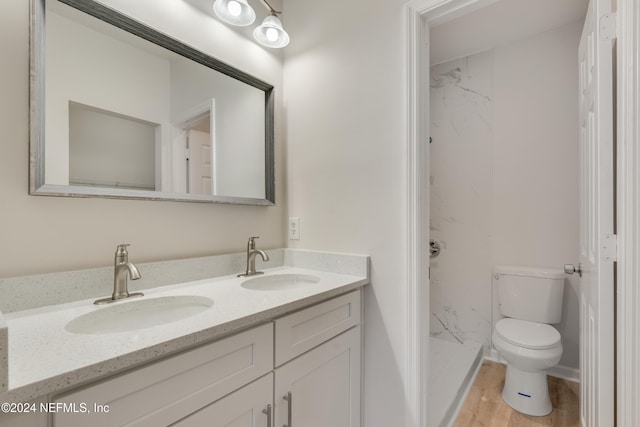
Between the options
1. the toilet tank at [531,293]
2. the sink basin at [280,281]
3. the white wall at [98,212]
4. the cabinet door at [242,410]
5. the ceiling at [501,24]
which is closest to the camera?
the cabinet door at [242,410]

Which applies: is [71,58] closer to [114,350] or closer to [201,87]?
[201,87]

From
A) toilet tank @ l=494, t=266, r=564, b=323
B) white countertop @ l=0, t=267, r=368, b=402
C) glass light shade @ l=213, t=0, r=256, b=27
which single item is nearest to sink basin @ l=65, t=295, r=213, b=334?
white countertop @ l=0, t=267, r=368, b=402

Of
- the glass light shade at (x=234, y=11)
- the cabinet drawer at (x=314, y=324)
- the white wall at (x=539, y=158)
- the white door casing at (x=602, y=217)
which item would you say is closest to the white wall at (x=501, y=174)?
the white wall at (x=539, y=158)

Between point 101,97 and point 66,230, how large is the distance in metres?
0.49

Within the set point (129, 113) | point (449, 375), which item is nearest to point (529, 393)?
point (449, 375)

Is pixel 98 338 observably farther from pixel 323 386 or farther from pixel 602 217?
pixel 602 217

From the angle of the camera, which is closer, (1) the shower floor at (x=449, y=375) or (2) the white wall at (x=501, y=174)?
(1) the shower floor at (x=449, y=375)

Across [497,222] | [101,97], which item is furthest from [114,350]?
[497,222]

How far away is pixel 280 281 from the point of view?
1.50m

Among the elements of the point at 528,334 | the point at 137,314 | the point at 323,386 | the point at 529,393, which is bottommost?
the point at 529,393

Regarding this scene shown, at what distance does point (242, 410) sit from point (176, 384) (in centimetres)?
24

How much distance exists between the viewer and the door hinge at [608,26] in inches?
39.6

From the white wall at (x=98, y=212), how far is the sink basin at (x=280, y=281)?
22 cm

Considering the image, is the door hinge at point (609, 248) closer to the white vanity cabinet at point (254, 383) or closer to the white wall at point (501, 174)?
the white vanity cabinet at point (254, 383)
